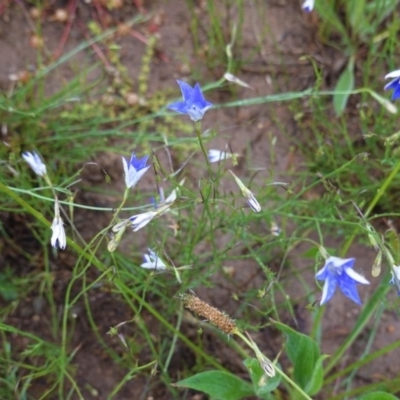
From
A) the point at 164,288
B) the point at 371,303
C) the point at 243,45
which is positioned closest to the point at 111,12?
the point at 243,45

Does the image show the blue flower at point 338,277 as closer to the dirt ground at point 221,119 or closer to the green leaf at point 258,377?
the green leaf at point 258,377

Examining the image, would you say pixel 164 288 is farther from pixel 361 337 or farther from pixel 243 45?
pixel 243 45

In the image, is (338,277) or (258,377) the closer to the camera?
(338,277)

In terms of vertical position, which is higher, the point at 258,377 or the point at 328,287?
the point at 328,287

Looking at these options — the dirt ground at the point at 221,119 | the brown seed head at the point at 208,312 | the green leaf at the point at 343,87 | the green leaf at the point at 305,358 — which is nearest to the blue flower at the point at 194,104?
the brown seed head at the point at 208,312

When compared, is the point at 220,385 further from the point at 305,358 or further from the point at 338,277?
the point at 338,277

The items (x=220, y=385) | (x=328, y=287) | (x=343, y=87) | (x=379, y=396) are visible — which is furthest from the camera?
(x=343, y=87)

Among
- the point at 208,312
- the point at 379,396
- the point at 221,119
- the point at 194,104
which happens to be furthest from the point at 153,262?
the point at 221,119
